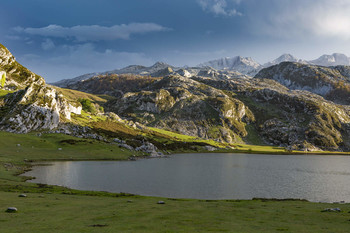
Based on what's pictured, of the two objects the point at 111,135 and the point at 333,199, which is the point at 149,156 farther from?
the point at 333,199

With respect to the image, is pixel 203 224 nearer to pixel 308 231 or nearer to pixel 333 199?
pixel 308 231

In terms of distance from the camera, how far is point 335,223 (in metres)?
24.7

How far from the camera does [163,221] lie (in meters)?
23.5

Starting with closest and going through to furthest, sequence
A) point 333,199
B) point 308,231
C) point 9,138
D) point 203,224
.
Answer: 1. point 308,231
2. point 203,224
3. point 333,199
4. point 9,138

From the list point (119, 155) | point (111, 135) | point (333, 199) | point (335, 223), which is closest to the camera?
point (335, 223)

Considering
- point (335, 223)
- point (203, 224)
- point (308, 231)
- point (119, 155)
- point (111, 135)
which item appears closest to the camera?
point (308, 231)

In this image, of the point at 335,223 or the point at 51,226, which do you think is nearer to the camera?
the point at 51,226

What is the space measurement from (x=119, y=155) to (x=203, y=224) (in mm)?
132060

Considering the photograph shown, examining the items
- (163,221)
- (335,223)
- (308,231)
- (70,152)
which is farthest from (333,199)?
(70,152)

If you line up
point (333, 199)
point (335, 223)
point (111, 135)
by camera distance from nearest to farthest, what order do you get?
point (335, 223), point (333, 199), point (111, 135)

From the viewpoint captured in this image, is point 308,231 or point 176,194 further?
point 176,194

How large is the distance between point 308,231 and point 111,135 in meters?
183

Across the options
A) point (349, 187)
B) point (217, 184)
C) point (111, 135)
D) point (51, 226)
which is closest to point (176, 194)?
point (217, 184)

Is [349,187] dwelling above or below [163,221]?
below
